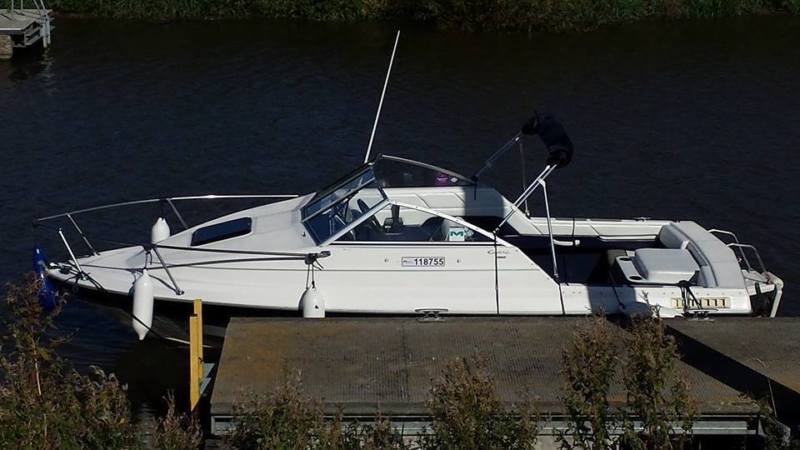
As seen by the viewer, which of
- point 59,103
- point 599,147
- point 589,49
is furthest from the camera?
point 589,49

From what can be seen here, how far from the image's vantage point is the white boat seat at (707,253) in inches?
462

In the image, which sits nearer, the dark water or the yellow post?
the yellow post

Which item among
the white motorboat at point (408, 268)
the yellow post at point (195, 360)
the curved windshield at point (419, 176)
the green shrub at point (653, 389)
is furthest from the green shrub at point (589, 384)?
the curved windshield at point (419, 176)

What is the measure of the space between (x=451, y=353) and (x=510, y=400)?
3.49ft

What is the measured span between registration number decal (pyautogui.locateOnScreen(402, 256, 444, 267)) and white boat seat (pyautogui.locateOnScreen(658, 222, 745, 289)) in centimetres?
254

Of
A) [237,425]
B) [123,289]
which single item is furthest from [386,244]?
[237,425]

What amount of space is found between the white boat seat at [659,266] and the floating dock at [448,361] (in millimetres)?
840

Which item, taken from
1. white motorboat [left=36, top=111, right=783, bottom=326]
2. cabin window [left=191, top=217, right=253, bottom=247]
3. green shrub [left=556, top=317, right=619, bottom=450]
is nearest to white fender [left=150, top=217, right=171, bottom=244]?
white motorboat [left=36, top=111, right=783, bottom=326]

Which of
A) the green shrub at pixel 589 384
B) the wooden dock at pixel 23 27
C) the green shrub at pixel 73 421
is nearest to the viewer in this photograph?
the green shrub at pixel 73 421

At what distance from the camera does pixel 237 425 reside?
25.5 ft

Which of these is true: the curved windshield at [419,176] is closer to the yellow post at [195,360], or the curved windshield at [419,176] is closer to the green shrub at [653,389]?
the yellow post at [195,360]

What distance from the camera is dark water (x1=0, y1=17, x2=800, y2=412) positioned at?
17703mm

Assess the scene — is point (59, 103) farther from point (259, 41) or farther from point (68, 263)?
point (68, 263)

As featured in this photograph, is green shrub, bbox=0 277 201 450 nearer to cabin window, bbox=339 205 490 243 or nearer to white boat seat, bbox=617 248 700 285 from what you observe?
cabin window, bbox=339 205 490 243
